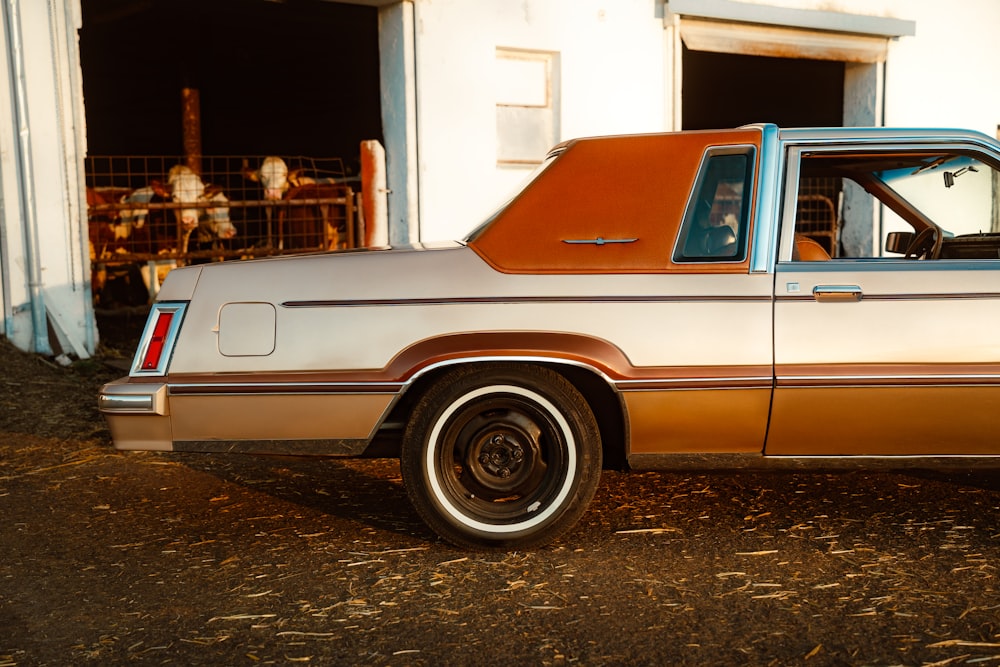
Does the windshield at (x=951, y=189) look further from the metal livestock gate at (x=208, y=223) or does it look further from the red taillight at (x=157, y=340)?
the metal livestock gate at (x=208, y=223)

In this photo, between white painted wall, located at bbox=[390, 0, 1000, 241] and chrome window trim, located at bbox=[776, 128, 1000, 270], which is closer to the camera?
chrome window trim, located at bbox=[776, 128, 1000, 270]

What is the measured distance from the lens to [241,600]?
12.1 ft

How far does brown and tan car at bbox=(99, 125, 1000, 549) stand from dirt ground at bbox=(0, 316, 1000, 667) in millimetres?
375

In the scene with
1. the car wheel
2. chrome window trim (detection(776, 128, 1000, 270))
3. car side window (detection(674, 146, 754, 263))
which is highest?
chrome window trim (detection(776, 128, 1000, 270))

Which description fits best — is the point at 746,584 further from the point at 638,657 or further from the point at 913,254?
the point at 913,254

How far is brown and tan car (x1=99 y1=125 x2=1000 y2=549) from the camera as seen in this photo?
13.3 feet

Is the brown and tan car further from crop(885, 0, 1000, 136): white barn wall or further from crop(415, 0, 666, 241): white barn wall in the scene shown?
crop(885, 0, 1000, 136): white barn wall

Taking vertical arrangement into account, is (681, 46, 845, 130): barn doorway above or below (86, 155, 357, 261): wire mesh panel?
above

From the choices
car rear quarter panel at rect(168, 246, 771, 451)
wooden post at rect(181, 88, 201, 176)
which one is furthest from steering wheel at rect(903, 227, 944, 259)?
wooden post at rect(181, 88, 201, 176)

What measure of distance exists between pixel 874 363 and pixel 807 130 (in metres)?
0.97

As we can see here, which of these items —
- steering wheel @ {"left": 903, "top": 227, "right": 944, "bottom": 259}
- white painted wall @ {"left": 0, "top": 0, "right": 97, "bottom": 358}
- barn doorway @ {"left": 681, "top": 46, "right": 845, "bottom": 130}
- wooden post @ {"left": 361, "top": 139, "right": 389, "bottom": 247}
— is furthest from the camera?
barn doorway @ {"left": 681, "top": 46, "right": 845, "bottom": 130}

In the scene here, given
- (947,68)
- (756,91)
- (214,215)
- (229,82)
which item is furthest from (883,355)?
(756,91)

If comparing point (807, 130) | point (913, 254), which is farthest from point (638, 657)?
point (913, 254)

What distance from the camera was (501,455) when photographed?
4.18m
